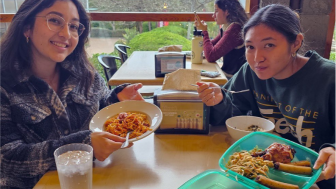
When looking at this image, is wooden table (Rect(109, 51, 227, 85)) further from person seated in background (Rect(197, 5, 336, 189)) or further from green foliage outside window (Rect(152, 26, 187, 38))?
person seated in background (Rect(197, 5, 336, 189))

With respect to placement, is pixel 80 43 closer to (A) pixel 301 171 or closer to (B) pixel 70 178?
(B) pixel 70 178

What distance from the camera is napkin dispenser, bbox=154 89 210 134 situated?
128cm

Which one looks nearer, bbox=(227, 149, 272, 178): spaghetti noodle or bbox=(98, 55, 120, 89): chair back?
bbox=(227, 149, 272, 178): spaghetti noodle

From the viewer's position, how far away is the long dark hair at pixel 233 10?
2865mm

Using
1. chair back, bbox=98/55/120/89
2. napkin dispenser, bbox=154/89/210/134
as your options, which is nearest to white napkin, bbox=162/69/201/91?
napkin dispenser, bbox=154/89/210/134

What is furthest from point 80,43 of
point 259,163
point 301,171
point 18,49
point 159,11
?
point 159,11

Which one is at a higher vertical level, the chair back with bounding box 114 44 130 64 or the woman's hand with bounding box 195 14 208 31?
the woman's hand with bounding box 195 14 208 31

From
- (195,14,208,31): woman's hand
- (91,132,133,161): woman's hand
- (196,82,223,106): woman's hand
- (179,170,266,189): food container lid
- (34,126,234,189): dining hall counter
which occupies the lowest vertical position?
(34,126,234,189): dining hall counter

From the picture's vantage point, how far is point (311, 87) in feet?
4.12

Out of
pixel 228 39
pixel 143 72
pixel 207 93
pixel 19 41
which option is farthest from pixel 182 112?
pixel 228 39

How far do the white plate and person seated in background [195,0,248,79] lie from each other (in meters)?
1.63

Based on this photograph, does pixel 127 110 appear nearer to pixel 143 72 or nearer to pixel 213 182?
pixel 213 182

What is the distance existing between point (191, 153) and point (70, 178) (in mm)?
492

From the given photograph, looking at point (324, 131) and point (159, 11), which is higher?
point (159, 11)
